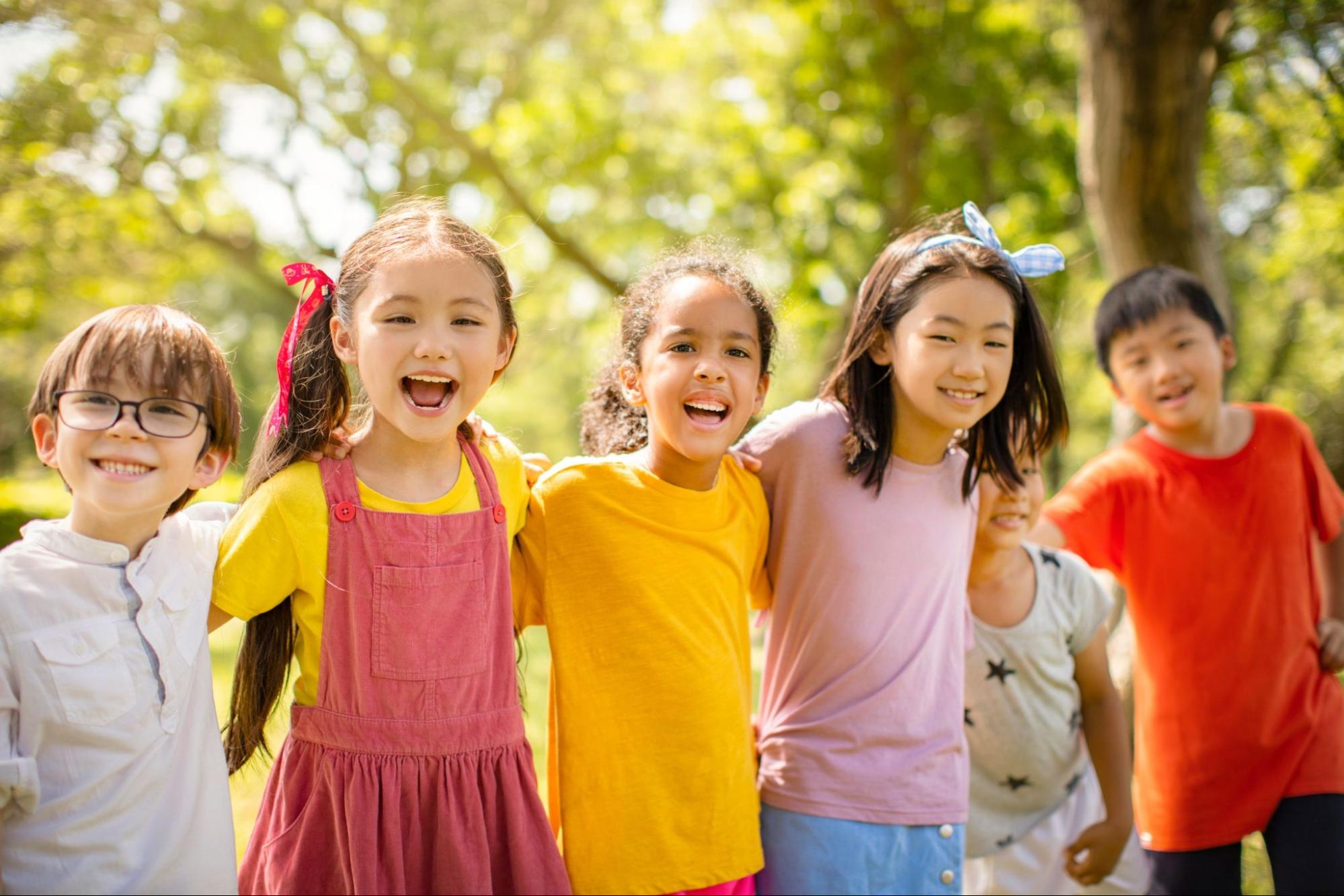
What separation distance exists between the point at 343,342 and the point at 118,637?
72cm

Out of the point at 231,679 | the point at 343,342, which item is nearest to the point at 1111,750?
the point at 343,342

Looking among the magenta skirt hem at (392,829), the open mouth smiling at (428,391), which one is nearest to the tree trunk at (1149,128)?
the open mouth smiling at (428,391)

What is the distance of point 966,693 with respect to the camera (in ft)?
9.77

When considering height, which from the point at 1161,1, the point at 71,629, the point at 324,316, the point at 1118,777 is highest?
the point at 1161,1

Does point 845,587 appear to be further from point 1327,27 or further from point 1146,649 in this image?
point 1327,27

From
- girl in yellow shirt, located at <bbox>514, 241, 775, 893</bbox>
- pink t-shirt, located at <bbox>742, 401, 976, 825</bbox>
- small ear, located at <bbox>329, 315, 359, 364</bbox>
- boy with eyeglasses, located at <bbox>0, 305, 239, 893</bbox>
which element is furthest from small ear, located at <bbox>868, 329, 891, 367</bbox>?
boy with eyeglasses, located at <bbox>0, 305, 239, 893</bbox>

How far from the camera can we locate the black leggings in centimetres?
291

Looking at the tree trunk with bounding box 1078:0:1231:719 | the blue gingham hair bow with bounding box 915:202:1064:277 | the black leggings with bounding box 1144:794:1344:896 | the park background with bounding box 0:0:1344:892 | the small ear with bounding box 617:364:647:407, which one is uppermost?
the park background with bounding box 0:0:1344:892

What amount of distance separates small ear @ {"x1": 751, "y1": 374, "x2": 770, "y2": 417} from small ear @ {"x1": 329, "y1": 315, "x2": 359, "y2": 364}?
878mm

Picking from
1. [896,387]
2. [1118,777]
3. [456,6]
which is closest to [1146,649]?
[1118,777]

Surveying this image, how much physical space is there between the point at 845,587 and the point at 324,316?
131cm

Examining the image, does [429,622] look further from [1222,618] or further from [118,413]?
[1222,618]

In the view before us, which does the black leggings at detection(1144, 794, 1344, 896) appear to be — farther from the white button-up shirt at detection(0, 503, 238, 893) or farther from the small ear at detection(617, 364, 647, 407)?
the white button-up shirt at detection(0, 503, 238, 893)

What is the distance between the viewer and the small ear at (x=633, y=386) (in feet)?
8.29
